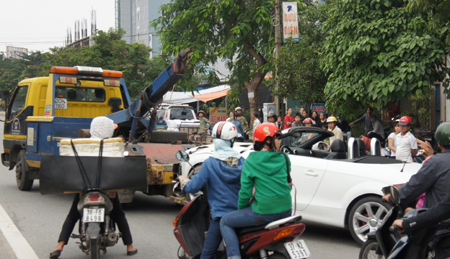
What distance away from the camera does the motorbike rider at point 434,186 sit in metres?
3.48

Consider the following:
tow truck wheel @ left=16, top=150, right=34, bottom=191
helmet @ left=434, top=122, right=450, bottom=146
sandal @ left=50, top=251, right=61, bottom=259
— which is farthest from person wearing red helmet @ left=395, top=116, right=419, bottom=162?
tow truck wheel @ left=16, top=150, right=34, bottom=191

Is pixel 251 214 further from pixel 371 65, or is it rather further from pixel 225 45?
pixel 225 45

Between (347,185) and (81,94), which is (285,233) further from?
(81,94)

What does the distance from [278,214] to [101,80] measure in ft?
24.6

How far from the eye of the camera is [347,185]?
242 inches

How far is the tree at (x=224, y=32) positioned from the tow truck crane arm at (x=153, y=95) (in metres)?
9.96

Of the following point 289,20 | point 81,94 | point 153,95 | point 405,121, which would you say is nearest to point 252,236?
point 405,121

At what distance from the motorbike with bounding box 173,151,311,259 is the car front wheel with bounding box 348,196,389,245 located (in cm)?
225

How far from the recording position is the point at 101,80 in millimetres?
10492

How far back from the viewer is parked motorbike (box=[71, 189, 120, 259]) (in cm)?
477

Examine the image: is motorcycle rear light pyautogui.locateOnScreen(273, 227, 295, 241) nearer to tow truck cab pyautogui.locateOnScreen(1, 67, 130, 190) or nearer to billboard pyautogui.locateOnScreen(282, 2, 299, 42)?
tow truck cab pyautogui.locateOnScreen(1, 67, 130, 190)

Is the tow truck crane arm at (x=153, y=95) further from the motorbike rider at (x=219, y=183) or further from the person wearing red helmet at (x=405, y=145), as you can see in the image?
the motorbike rider at (x=219, y=183)

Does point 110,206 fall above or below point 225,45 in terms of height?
below

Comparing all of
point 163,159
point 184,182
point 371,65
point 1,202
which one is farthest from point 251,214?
point 371,65
